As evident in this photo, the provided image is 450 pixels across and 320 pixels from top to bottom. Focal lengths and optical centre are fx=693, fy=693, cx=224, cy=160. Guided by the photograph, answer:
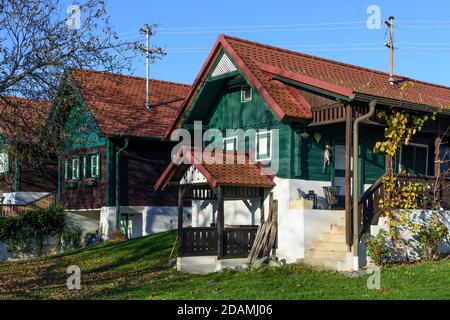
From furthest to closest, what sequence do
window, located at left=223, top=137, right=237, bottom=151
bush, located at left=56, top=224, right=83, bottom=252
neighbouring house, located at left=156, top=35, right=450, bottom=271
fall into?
bush, located at left=56, top=224, right=83, bottom=252 < window, located at left=223, top=137, right=237, bottom=151 < neighbouring house, located at left=156, top=35, right=450, bottom=271

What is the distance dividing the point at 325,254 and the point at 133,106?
1383 cm

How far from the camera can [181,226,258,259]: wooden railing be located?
1847cm

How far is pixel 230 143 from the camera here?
2180cm

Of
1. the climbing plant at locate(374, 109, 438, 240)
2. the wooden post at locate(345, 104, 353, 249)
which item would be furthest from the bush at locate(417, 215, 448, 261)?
the wooden post at locate(345, 104, 353, 249)

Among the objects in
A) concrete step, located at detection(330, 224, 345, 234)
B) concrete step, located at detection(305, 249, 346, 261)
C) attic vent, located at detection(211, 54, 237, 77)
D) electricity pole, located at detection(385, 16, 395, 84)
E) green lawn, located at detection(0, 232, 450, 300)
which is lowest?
green lawn, located at detection(0, 232, 450, 300)

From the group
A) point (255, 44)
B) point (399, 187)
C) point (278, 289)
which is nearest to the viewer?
point (278, 289)

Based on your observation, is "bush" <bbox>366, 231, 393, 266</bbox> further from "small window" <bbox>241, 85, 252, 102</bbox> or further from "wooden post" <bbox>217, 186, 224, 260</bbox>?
"small window" <bbox>241, 85, 252, 102</bbox>

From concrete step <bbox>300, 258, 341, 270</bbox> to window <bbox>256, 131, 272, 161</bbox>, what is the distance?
349 cm

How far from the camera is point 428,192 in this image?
61.1 ft

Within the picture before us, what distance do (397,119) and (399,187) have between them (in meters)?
1.73

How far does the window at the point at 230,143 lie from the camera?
850 inches

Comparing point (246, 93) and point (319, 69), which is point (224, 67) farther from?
point (319, 69)
